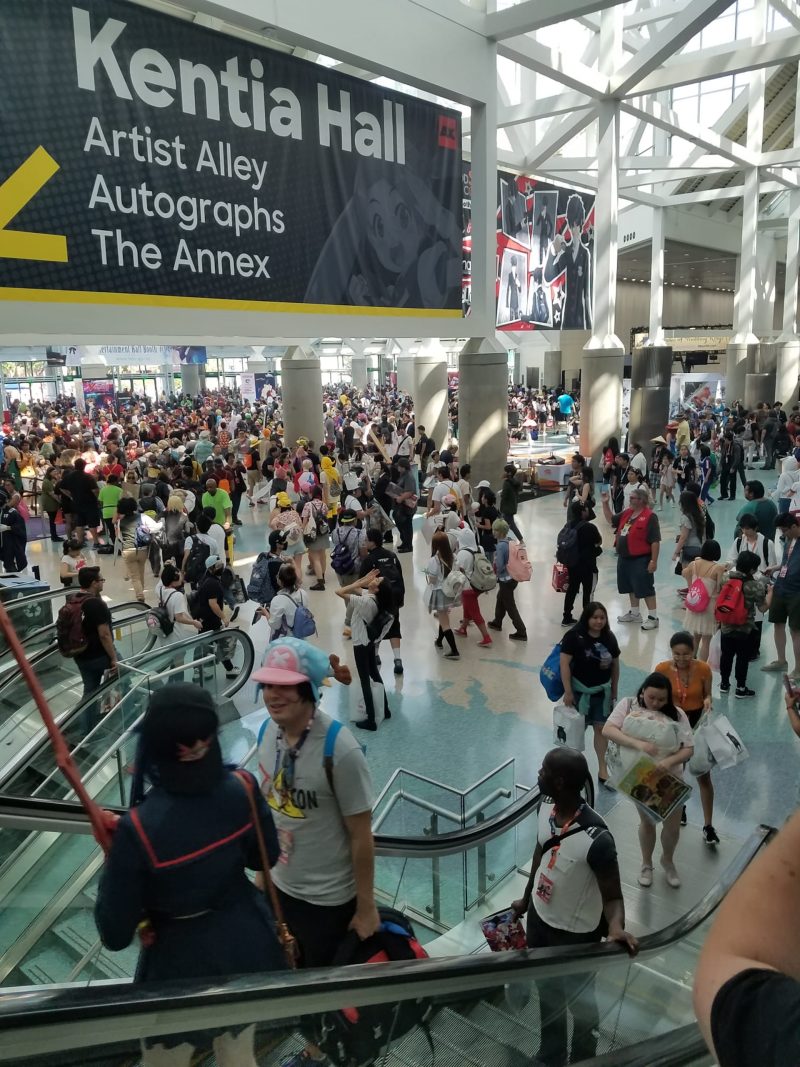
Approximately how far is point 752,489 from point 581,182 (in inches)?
765

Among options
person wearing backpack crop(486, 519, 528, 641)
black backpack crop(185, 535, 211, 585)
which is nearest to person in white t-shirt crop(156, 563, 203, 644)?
black backpack crop(185, 535, 211, 585)

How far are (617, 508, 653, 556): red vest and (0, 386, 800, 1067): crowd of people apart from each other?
23mm

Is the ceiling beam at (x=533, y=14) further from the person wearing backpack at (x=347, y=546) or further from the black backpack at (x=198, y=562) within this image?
the black backpack at (x=198, y=562)

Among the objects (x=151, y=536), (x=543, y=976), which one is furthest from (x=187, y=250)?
(x=543, y=976)

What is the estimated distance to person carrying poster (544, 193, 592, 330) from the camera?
873 inches

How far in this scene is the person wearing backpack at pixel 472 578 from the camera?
28.0 ft

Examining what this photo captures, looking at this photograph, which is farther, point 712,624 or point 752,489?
point 752,489

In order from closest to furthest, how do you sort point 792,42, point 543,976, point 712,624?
point 543,976, point 712,624, point 792,42

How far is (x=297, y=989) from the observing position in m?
1.80

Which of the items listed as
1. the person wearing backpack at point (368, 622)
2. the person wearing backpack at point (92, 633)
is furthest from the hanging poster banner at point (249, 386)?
the person wearing backpack at point (92, 633)

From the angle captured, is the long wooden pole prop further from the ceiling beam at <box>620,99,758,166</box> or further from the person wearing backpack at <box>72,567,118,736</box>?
the ceiling beam at <box>620,99,758,166</box>

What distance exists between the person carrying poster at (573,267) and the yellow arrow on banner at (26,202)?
15.9 metres

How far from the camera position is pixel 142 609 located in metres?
8.62

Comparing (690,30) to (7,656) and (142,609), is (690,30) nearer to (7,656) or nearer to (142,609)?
(142,609)
